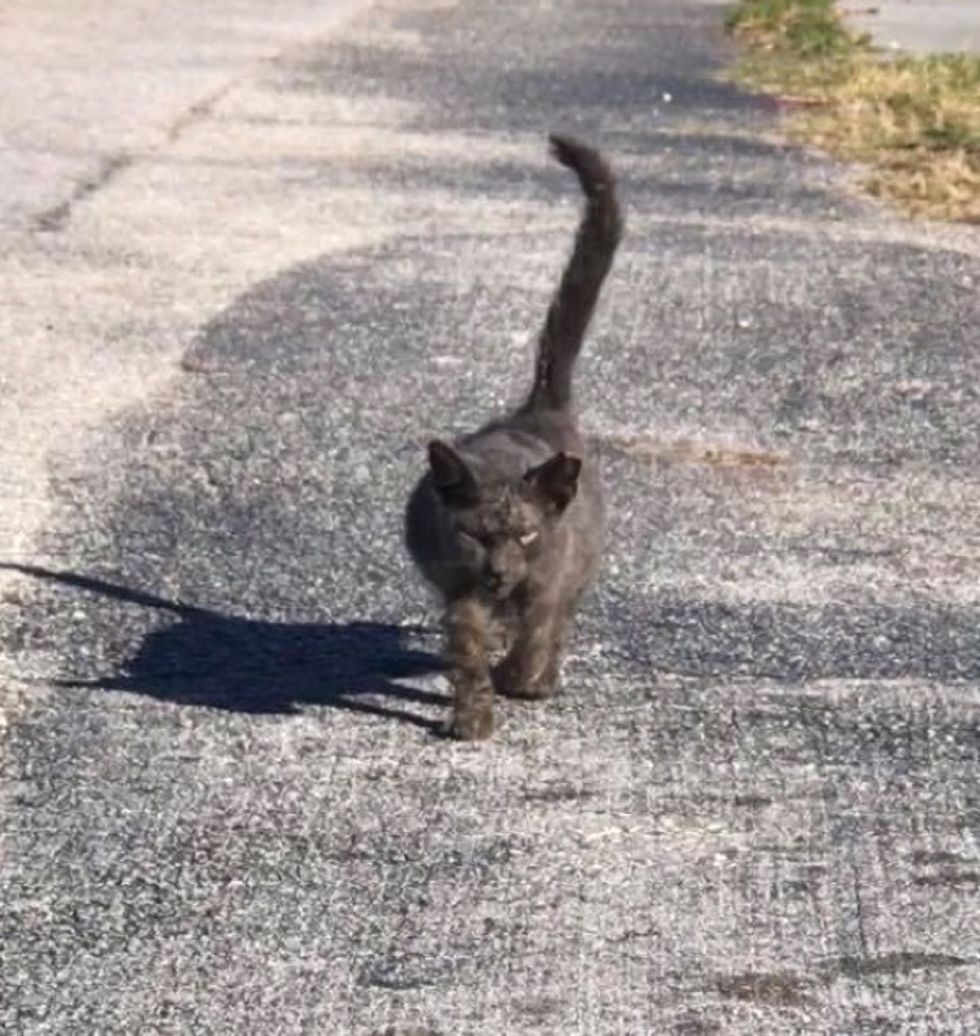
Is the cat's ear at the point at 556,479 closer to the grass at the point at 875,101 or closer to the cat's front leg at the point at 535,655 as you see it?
the cat's front leg at the point at 535,655

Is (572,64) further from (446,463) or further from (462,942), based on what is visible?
(462,942)

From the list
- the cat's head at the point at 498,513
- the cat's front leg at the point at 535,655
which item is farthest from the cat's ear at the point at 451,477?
the cat's front leg at the point at 535,655

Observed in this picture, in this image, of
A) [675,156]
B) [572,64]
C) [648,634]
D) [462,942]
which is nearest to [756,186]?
[675,156]

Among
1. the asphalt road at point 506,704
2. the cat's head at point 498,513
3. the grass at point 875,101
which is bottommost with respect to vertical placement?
the grass at point 875,101

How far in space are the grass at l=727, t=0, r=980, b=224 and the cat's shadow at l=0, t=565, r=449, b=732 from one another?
680 cm

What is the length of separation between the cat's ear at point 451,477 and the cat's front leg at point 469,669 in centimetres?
21

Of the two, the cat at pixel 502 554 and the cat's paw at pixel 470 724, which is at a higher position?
the cat at pixel 502 554

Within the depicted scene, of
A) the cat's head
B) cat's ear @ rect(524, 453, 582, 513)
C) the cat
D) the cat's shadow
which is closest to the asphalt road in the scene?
the cat's shadow

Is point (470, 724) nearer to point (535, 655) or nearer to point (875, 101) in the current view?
point (535, 655)

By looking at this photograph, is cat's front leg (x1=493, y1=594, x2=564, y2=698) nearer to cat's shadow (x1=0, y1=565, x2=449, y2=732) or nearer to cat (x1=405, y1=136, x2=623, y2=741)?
cat (x1=405, y1=136, x2=623, y2=741)

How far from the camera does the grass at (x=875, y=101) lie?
13.5 m

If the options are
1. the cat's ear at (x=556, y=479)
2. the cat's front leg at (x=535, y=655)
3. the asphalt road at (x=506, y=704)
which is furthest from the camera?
the cat's front leg at (x=535, y=655)

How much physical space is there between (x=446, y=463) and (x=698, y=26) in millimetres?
17955

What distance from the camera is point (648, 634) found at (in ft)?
21.5
